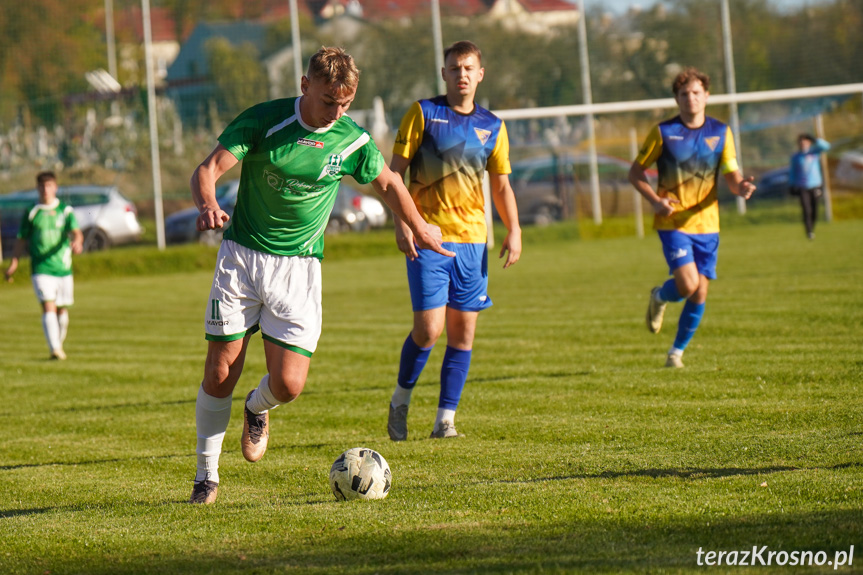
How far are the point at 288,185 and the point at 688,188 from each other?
175 inches

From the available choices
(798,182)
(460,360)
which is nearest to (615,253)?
(798,182)

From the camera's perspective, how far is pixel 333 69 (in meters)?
4.74

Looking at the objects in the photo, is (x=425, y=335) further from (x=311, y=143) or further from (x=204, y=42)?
(x=204, y=42)

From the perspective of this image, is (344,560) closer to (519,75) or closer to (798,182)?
(798,182)

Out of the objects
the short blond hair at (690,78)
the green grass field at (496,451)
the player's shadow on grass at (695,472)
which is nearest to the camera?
the green grass field at (496,451)

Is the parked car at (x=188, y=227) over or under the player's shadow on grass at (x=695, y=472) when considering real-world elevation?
over

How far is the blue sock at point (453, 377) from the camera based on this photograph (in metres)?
6.74

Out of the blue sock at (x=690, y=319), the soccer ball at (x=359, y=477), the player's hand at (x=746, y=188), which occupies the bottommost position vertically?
the soccer ball at (x=359, y=477)

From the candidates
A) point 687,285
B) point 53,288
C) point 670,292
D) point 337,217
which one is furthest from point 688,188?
point 337,217

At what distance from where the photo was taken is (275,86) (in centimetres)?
2842

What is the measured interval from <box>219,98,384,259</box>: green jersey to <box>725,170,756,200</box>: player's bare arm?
3.91 meters

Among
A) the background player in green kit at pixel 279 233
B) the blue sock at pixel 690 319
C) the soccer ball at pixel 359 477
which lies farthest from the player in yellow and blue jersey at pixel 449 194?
the blue sock at pixel 690 319

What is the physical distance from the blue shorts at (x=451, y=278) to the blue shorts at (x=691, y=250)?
7.76 ft

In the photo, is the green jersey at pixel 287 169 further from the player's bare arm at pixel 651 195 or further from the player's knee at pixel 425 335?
the player's bare arm at pixel 651 195
